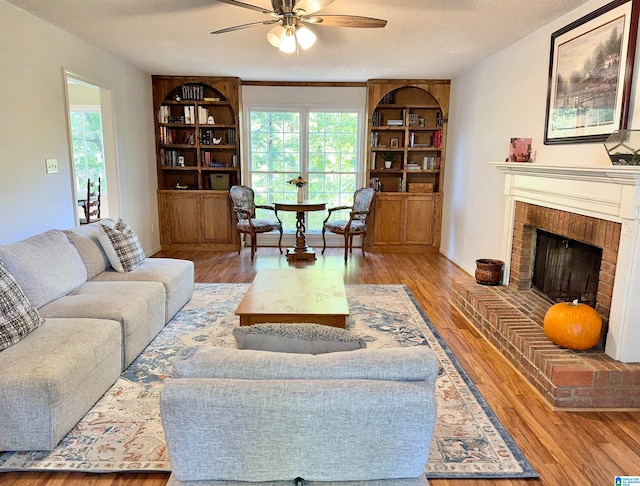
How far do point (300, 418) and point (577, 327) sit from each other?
210 cm

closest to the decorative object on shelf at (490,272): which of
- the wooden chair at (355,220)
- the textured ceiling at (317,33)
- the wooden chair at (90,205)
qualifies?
the textured ceiling at (317,33)

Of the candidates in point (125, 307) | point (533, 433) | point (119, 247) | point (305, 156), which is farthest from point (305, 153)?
point (533, 433)

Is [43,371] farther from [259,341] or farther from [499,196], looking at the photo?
[499,196]

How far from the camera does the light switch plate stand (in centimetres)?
381

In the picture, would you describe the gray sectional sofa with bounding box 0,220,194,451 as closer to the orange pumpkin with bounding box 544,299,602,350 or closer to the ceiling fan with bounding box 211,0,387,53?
the ceiling fan with bounding box 211,0,387,53

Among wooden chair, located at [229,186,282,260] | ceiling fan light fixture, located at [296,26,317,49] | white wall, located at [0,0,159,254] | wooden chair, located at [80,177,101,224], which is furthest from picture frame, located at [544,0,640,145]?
wooden chair, located at [80,177,101,224]

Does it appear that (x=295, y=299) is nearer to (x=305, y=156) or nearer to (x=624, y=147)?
(x=624, y=147)

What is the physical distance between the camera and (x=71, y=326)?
248 cm

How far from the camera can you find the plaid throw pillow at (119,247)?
3.60 m

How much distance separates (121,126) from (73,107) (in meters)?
2.45

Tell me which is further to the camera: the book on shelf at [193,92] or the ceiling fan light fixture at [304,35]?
the book on shelf at [193,92]

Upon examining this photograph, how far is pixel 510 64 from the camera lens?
4375 mm

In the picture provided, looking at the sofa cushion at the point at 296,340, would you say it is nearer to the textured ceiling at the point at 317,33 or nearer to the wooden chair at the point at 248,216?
the textured ceiling at the point at 317,33

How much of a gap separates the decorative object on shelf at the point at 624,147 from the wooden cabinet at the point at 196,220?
4.96m
